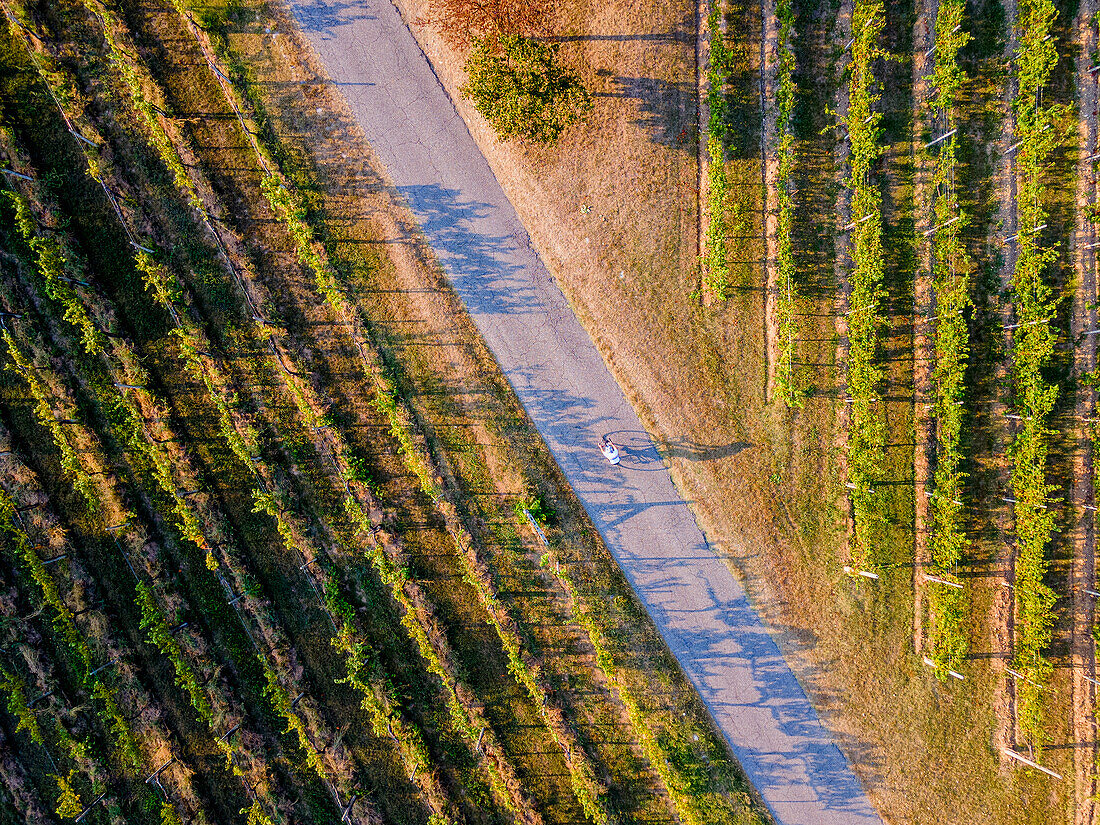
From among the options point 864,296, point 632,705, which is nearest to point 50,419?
point 632,705

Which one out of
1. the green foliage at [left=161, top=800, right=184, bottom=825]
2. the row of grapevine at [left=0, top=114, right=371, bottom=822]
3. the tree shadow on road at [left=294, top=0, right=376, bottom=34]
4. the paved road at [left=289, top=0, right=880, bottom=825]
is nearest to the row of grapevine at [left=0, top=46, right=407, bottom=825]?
the row of grapevine at [left=0, top=114, right=371, bottom=822]

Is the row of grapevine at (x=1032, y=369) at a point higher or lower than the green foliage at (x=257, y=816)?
higher

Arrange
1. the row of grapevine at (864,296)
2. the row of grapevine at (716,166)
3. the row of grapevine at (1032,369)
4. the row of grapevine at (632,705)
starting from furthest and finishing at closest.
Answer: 1. the row of grapevine at (632,705)
2. the row of grapevine at (716,166)
3. the row of grapevine at (864,296)
4. the row of grapevine at (1032,369)

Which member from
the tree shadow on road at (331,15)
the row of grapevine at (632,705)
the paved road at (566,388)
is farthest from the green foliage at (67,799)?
the tree shadow on road at (331,15)

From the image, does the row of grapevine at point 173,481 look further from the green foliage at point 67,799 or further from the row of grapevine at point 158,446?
the green foliage at point 67,799

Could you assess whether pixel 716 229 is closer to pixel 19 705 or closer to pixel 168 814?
pixel 168 814

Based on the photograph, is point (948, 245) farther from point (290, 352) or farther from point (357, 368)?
point (290, 352)
